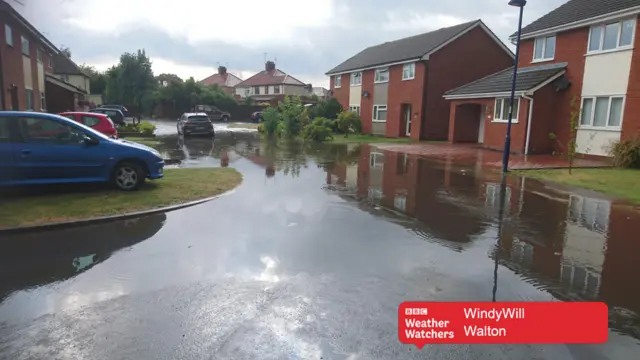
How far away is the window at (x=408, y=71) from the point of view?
98.6 feet

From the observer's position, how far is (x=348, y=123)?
33.5 metres

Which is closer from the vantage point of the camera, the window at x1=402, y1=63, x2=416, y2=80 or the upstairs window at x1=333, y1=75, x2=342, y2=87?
the window at x1=402, y1=63, x2=416, y2=80

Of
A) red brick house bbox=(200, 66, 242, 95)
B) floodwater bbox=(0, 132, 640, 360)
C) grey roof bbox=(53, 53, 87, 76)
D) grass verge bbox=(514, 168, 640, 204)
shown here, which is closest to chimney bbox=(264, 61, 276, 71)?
red brick house bbox=(200, 66, 242, 95)

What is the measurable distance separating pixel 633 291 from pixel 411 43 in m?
30.7

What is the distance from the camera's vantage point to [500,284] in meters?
5.38

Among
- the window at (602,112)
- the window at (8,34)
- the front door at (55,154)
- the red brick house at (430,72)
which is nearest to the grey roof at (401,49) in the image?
the red brick house at (430,72)

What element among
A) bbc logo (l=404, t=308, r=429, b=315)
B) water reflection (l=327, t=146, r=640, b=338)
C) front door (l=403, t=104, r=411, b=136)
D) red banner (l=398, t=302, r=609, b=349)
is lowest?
red banner (l=398, t=302, r=609, b=349)

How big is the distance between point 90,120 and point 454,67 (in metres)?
21.9

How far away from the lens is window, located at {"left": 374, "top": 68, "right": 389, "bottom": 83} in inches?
1308

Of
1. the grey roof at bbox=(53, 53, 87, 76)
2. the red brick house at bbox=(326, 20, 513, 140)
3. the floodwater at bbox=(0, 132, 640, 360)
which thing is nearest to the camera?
the floodwater at bbox=(0, 132, 640, 360)

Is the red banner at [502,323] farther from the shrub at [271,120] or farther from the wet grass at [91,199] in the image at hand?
the shrub at [271,120]

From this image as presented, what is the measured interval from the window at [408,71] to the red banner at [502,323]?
26.8 metres

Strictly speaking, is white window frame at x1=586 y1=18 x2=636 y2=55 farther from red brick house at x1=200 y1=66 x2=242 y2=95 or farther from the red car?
red brick house at x1=200 y1=66 x2=242 y2=95

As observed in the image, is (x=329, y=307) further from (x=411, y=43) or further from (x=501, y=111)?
(x=411, y=43)
